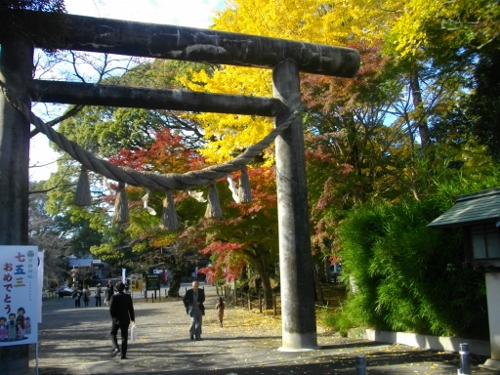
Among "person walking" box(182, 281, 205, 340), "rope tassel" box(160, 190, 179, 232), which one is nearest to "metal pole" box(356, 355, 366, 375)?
"rope tassel" box(160, 190, 179, 232)

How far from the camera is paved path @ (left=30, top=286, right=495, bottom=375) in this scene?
26.4 ft

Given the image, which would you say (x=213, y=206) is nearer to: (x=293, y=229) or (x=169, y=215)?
(x=169, y=215)

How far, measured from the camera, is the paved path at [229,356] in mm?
8055

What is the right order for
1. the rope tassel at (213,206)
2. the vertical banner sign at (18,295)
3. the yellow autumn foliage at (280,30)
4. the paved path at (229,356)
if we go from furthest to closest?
1. the yellow autumn foliage at (280,30)
2. the rope tassel at (213,206)
3. the paved path at (229,356)
4. the vertical banner sign at (18,295)

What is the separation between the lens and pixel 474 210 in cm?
778

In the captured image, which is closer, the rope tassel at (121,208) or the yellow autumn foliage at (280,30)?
the rope tassel at (121,208)

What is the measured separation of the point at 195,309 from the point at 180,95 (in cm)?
678

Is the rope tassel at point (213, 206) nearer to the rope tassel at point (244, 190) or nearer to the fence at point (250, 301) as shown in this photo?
the rope tassel at point (244, 190)

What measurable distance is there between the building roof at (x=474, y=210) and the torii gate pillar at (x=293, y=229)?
2456 mm

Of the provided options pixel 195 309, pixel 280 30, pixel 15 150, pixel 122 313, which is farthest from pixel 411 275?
pixel 280 30

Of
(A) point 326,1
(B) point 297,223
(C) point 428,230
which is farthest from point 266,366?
(A) point 326,1

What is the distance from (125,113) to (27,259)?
17.7 meters

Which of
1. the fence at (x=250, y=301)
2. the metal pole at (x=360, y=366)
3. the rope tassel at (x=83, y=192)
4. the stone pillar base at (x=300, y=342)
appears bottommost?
the fence at (x=250, y=301)

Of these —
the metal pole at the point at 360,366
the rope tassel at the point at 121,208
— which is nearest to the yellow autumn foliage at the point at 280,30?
the rope tassel at the point at 121,208
